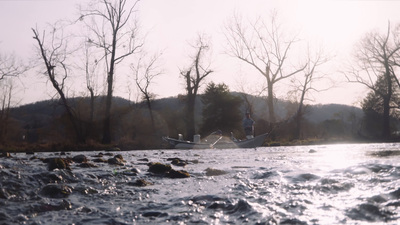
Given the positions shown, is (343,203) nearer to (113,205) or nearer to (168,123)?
(113,205)

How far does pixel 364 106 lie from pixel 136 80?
1277 inches

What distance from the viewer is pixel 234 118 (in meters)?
43.8

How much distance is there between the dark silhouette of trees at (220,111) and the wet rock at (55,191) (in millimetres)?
38539

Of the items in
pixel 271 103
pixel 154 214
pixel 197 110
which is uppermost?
pixel 197 110

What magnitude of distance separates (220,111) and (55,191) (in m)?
40.3

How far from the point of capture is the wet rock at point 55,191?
414 cm

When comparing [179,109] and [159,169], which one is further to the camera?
[179,109]

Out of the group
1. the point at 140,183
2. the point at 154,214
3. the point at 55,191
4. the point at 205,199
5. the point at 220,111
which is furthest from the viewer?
the point at 220,111

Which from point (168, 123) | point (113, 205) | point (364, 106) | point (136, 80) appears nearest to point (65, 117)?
point (136, 80)

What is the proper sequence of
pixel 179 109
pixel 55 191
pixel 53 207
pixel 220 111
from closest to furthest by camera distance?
pixel 53 207
pixel 55 191
pixel 220 111
pixel 179 109

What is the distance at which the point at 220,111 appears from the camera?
44312mm

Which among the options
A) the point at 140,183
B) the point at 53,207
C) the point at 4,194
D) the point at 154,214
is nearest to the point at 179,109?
the point at 140,183

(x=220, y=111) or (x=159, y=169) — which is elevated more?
(x=220, y=111)

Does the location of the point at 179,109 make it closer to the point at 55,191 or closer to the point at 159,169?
the point at 159,169
